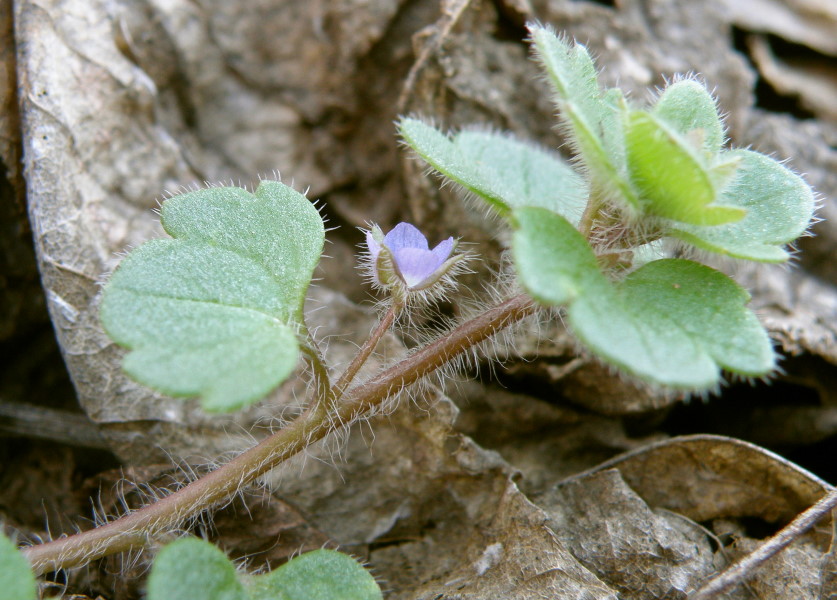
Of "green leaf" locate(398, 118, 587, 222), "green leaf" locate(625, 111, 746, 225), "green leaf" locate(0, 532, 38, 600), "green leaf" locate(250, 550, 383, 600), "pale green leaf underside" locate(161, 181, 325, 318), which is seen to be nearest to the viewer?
"green leaf" locate(0, 532, 38, 600)

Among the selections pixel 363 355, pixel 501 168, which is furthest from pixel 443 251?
pixel 501 168

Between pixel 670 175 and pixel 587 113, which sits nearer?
pixel 670 175

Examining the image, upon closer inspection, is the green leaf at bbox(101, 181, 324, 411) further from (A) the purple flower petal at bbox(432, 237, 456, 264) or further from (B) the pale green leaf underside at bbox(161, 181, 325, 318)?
(A) the purple flower petal at bbox(432, 237, 456, 264)

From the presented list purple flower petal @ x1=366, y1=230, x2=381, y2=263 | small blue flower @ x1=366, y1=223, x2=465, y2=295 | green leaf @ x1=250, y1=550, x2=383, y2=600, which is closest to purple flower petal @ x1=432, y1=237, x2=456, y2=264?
small blue flower @ x1=366, y1=223, x2=465, y2=295

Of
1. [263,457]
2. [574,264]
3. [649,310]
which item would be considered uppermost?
[574,264]

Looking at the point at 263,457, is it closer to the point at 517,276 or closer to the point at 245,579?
the point at 245,579
